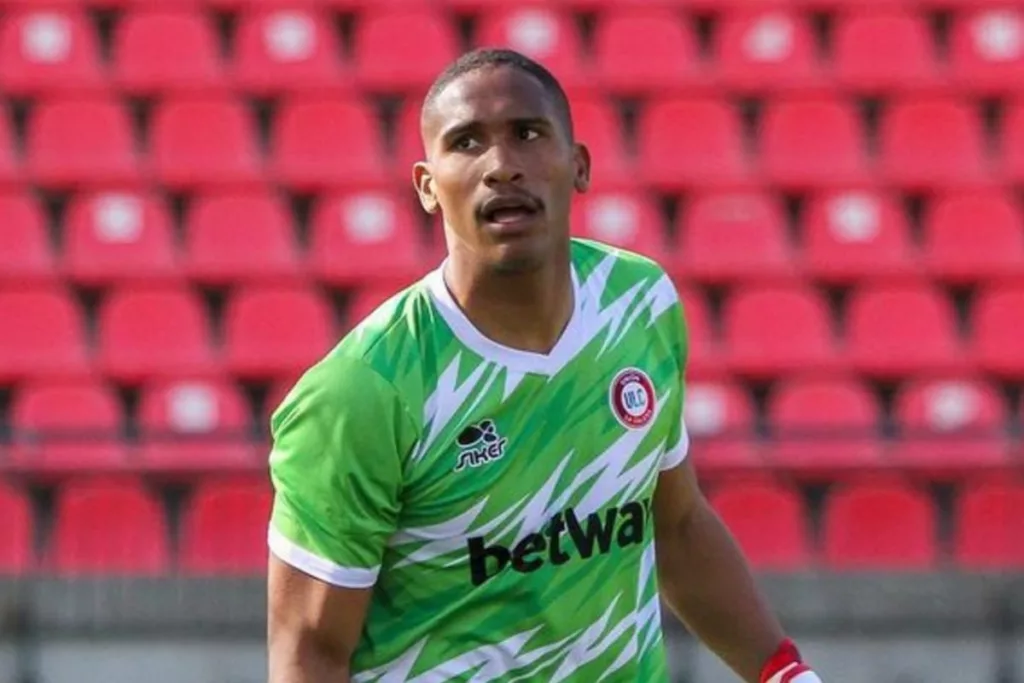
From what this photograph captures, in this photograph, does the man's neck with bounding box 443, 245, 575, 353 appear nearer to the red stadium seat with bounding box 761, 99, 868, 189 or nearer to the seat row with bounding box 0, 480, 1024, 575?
the seat row with bounding box 0, 480, 1024, 575

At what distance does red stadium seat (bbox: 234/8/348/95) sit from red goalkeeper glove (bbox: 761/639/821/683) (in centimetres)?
613

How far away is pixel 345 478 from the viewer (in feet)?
10.3

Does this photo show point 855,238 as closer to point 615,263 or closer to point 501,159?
point 615,263

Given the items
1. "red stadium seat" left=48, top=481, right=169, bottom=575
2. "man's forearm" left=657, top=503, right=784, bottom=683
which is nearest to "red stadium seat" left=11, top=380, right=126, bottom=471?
"red stadium seat" left=48, top=481, right=169, bottom=575

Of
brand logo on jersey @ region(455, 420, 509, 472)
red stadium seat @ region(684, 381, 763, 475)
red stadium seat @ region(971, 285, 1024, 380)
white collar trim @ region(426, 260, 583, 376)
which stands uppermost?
white collar trim @ region(426, 260, 583, 376)

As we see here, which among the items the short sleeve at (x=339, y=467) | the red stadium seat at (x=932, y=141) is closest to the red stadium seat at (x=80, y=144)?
the red stadium seat at (x=932, y=141)

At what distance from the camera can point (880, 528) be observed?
709cm

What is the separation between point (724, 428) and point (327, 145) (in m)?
2.47

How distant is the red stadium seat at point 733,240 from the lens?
8.67 metres

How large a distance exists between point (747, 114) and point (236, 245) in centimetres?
219

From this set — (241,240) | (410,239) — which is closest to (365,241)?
(410,239)

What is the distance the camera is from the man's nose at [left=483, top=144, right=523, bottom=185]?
3.13m

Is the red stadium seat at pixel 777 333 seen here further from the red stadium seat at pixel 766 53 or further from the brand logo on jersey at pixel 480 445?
the brand logo on jersey at pixel 480 445

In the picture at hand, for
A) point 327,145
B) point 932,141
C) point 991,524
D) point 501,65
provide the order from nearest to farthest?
point 501,65 → point 991,524 → point 327,145 → point 932,141
